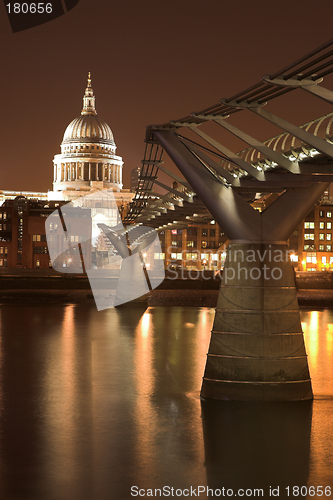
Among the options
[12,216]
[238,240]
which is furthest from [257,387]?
[12,216]

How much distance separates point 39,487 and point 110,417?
5308 millimetres

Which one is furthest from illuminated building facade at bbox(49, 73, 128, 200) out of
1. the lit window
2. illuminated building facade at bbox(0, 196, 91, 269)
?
the lit window

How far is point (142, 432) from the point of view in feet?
50.0

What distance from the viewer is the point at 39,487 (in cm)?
1150

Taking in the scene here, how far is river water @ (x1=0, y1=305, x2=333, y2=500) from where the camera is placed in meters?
11.8

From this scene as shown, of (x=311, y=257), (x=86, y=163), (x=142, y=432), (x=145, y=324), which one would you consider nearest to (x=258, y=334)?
(x=142, y=432)

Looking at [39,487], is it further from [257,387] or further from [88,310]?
[88,310]

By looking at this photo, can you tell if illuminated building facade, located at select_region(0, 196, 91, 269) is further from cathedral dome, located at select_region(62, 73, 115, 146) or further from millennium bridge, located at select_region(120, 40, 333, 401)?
millennium bridge, located at select_region(120, 40, 333, 401)

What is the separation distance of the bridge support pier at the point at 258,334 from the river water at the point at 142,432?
17.3 inches

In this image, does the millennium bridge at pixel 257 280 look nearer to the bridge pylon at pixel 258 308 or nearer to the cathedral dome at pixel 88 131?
the bridge pylon at pixel 258 308

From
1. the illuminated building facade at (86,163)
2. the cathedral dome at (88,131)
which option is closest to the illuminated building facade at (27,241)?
the illuminated building facade at (86,163)

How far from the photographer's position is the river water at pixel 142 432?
464 inches

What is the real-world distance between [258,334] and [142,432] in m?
3.54

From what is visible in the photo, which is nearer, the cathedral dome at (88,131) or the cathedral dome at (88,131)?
the cathedral dome at (88,131)
